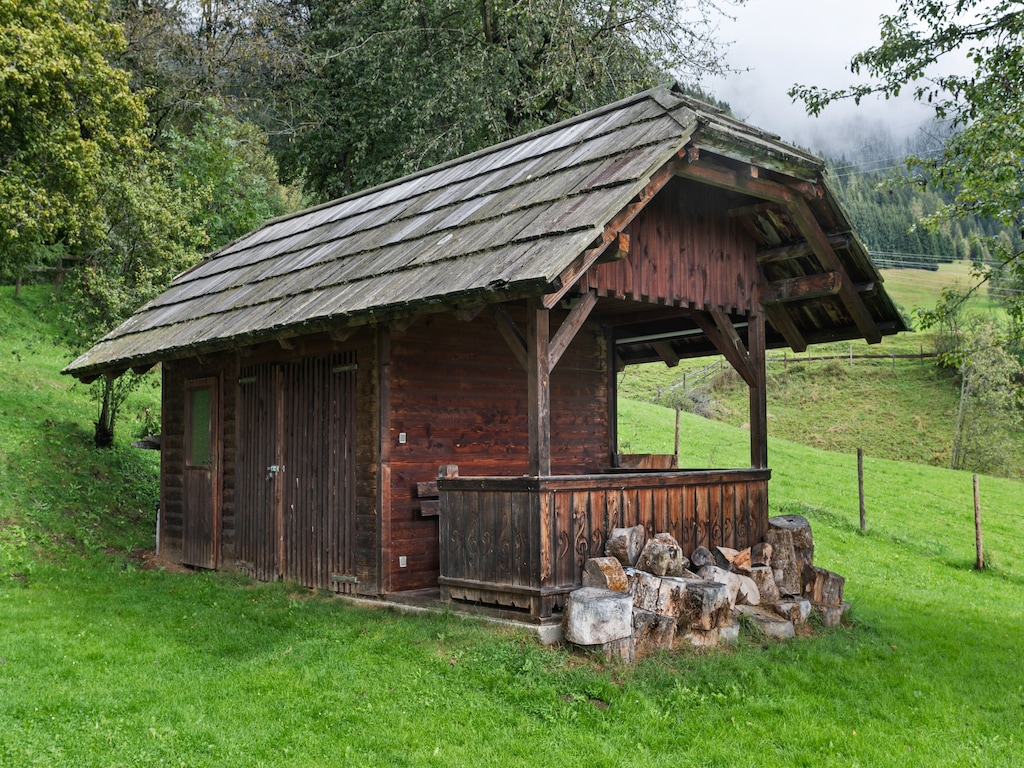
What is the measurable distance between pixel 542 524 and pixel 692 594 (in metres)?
1.43

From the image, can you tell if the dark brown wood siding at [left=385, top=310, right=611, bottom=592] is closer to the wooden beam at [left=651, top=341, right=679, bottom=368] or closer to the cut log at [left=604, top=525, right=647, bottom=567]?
the wooden beam at [left=651, top=341, right=679, bottom=368]

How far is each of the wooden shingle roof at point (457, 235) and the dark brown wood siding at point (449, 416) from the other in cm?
104

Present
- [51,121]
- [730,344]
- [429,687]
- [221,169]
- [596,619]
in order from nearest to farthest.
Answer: [429,687], [596,619], [730,344], [51,121], [221,169]

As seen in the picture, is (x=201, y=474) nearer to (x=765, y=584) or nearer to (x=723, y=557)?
(x=723, y=557)

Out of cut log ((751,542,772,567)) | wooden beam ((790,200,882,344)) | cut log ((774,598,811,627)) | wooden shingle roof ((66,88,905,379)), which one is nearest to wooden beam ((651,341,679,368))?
wooden beam ((790,200,882,344))

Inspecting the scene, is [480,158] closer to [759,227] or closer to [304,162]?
[759,227]

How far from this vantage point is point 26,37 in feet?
49.1

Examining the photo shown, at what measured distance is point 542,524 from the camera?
7.43m

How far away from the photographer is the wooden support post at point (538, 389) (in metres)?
7.54

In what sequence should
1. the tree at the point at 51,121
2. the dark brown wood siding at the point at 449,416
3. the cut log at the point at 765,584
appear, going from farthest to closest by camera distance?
the tree at the point at 51,121 < the dark brown wood siding at the point at 449,416 < the cut log at the point at 765,584

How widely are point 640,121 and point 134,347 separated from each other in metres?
7.76

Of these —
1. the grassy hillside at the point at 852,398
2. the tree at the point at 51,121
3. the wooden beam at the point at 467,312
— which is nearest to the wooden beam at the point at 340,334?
the wooden beam at the point at 467,312

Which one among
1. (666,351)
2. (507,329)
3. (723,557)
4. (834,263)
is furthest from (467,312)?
(666,351)

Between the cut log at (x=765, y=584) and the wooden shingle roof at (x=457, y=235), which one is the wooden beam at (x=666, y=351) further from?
the cut log at (x=765, y=584)
